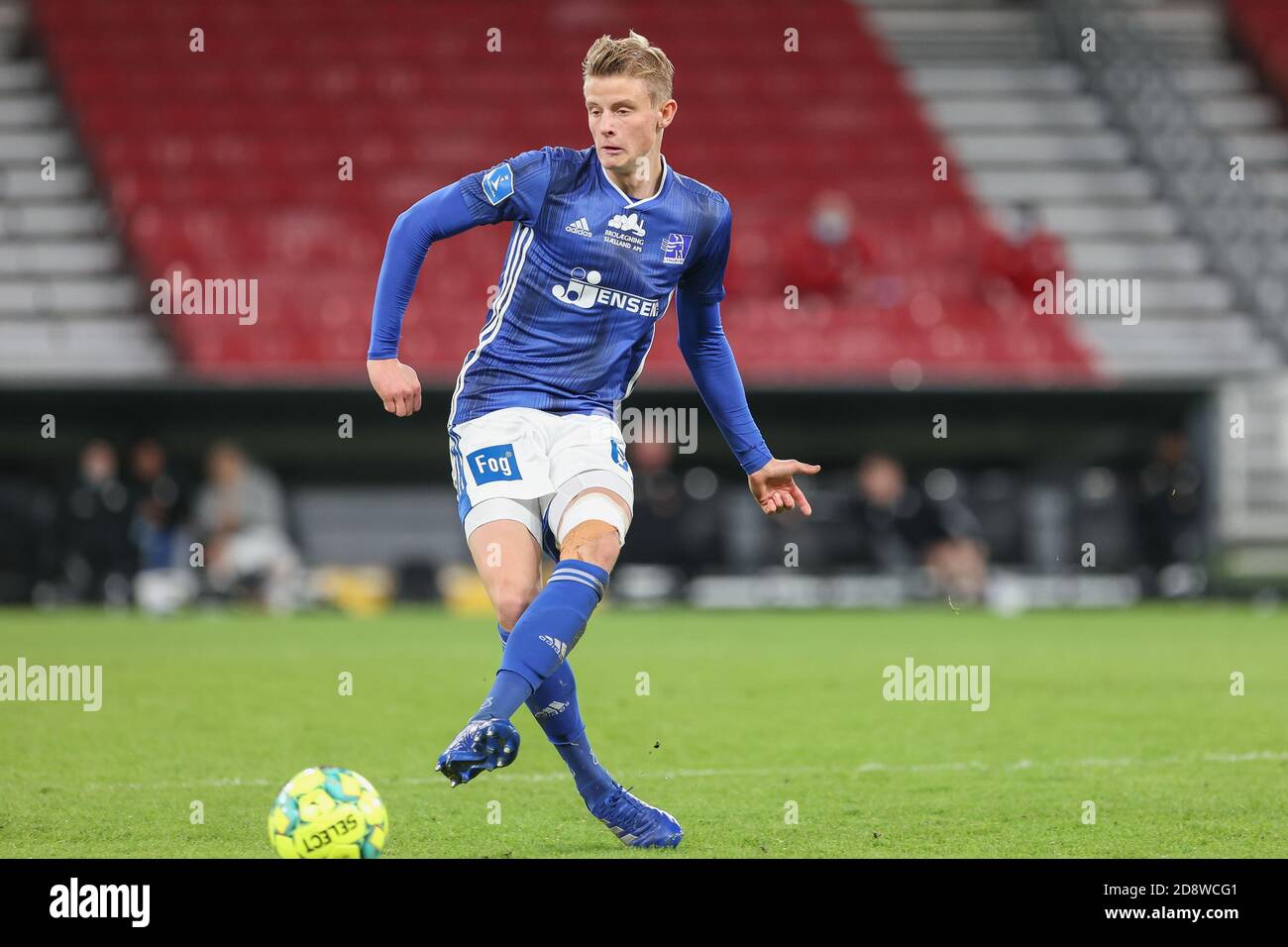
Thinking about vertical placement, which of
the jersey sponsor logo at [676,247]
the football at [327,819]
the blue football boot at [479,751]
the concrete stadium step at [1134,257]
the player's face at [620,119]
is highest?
the concrete stadium step at [1134,257]

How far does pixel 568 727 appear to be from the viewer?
17.5 ft

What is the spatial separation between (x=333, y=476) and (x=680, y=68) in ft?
24.3

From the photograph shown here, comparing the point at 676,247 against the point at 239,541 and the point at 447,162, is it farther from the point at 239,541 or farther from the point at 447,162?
the point at 447,162

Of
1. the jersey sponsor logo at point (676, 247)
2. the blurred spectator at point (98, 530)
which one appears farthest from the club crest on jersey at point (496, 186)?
the blurred spectator at point (98, 530)

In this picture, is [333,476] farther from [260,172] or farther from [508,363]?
[508,363]

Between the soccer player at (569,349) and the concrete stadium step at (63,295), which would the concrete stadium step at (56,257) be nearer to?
the concrete stadium step at (63,295)

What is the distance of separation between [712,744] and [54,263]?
1483 centimetres

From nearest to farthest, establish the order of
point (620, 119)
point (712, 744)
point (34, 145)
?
point (620, 119), point (712, 744), point (34, 145)

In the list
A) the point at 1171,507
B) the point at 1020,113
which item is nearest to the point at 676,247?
the point at 1171,507

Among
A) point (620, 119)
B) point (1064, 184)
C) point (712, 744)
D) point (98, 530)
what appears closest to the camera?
point (620, 119)

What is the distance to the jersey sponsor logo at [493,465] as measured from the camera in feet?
17.5

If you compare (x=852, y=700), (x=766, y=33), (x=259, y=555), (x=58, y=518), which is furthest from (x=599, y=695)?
(x=766, y=33)

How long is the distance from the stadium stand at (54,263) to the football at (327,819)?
13.2 m

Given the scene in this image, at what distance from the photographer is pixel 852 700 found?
9844mm
